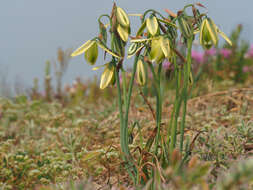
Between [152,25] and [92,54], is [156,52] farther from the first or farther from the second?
[92,54]

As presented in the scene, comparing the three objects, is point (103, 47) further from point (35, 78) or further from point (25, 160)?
point (35, 78)

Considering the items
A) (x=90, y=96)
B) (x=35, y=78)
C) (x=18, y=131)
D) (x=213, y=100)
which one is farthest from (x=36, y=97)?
(x=213, y=100)

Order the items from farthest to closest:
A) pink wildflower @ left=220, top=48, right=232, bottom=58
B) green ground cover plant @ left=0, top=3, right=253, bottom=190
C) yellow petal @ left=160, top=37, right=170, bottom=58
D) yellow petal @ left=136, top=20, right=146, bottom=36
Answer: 1. pink wildflower @ left=220, top=48, right=232, bottom=58
2. yellow petal @ left=136, top=20, right=146, bottom=36
3. yellow petal @ left=160, top=37, right=170, bottom=58
4. green ground cover plant @ left=0, top=3, right=253, bottom=190

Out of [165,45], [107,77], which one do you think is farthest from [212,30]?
[107,77]

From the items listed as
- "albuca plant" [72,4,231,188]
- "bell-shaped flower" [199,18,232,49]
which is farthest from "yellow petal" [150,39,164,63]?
"bell-shaped flower" [199,18,232,49]

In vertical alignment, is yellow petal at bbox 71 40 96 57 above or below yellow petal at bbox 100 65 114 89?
above

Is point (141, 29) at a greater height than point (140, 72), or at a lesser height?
greater

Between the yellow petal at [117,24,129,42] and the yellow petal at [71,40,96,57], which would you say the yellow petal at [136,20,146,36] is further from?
the yellow petal at [71,40,96,57]

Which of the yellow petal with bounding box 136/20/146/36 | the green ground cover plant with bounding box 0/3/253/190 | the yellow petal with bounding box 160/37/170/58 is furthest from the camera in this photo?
the yellow petal with bounding box 136/20/146/36

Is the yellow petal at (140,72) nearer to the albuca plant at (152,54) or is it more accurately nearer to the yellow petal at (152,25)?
the albuca plant at (152,54)
